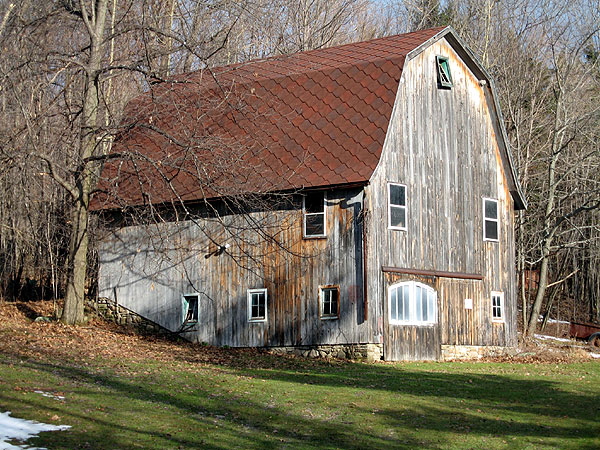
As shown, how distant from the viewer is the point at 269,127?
2570 cm

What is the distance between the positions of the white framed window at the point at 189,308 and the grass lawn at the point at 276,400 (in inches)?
137

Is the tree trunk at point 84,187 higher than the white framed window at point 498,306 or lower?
higher

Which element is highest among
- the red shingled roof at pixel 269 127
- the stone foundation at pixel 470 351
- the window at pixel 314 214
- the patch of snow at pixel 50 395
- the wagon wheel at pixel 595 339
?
the red shingled roof at pixel 269 127

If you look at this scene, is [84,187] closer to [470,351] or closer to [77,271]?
[77,271]

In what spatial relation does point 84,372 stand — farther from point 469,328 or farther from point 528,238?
point 528,238

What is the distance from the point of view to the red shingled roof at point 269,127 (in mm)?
23453

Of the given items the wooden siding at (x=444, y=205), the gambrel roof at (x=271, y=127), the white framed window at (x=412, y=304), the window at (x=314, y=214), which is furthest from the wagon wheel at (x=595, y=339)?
the window at (x=314, y=214)

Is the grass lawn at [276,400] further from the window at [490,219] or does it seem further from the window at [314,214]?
the window at [490,219]

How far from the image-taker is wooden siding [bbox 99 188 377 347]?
76.2ft

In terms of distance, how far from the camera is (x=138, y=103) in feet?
92.3

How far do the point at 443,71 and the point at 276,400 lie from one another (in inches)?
554

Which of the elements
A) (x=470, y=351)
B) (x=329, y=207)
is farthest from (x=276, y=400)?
(x=470, y=351)

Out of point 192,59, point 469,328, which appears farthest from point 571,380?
point 192,59

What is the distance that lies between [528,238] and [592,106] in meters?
6.90
